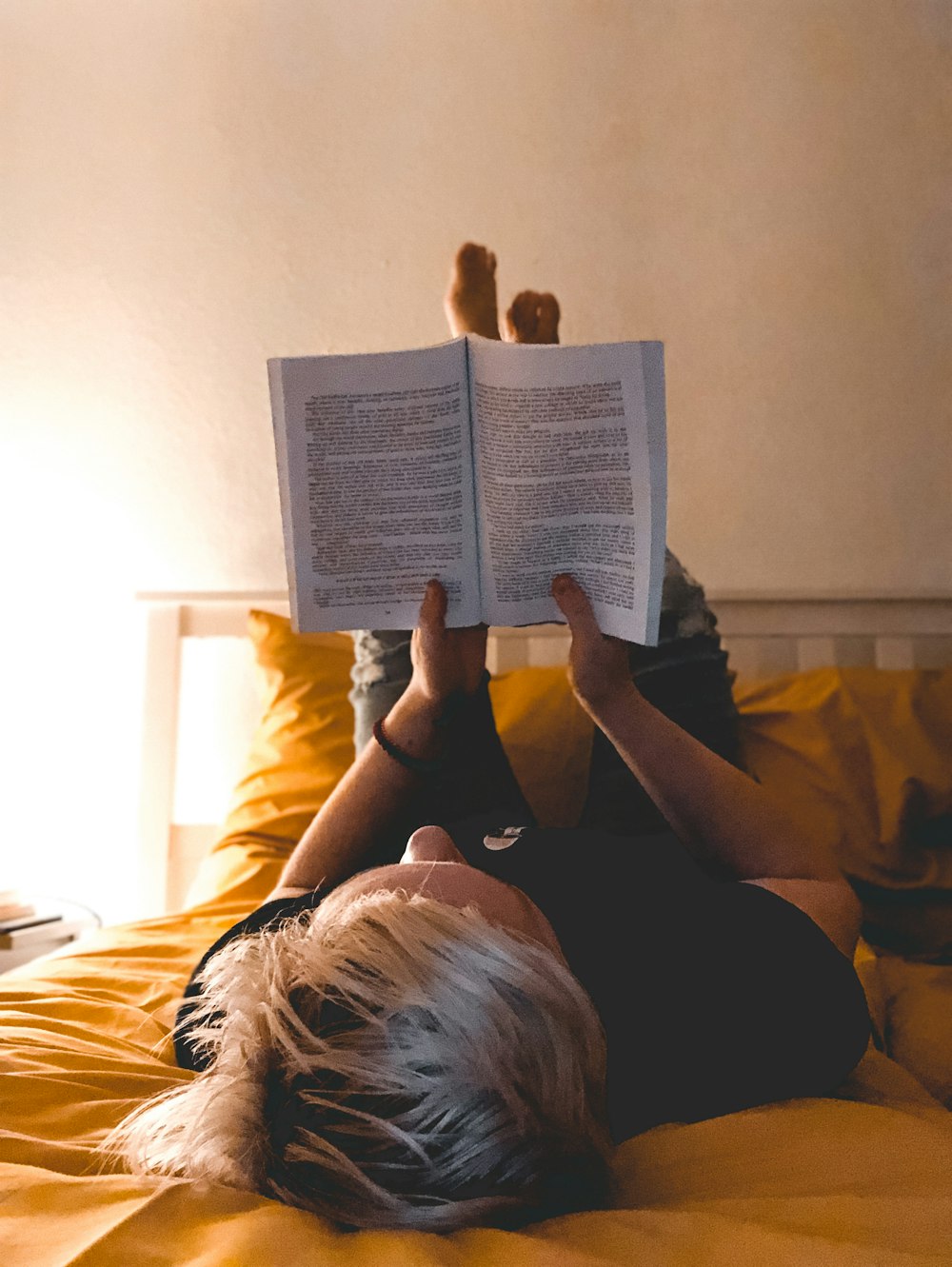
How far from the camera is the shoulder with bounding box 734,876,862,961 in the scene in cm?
86

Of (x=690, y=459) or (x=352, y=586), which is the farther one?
(x=690, y=459)

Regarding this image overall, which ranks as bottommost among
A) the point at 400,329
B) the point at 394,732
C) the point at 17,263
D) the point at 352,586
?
the point at 394,732

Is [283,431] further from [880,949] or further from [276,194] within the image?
[276,194]

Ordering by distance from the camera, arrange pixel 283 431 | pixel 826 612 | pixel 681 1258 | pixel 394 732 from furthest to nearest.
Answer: pixel 826 612 < pixel 394 732 < pixel 283 431 < pixel 681 1258

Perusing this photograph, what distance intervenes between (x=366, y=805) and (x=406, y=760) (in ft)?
0.21

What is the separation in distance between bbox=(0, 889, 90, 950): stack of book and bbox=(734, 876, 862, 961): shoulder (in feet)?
3.92

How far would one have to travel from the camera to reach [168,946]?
46.6 inches

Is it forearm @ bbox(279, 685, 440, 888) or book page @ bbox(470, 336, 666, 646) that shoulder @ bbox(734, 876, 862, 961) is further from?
forearm @ bbox(279, 685, 440, 888)

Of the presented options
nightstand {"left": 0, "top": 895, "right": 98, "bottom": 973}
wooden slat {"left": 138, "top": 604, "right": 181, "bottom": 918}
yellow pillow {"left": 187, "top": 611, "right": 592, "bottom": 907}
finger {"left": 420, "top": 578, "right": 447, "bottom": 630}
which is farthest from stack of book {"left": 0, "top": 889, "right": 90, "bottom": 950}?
finger {"left": 420, "top": 578, "right": 447, "bottom": 630}

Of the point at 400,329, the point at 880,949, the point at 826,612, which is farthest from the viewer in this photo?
the point at 400,329

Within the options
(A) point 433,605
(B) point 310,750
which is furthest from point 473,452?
(B) point 310,750

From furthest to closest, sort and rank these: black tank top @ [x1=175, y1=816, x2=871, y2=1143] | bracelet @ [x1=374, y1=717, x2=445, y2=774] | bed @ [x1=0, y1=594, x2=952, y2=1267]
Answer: bracelet @ [x1=374, y1=717, x2=445, y2=774] → black tank top @ [x1=175, y1=816, x2=871, y2=1143] → bed @ [x1=0, y1=594, x2=952, y2=1267]

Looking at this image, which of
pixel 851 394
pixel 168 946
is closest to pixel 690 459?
pixel 851 394

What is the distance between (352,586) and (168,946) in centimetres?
53
